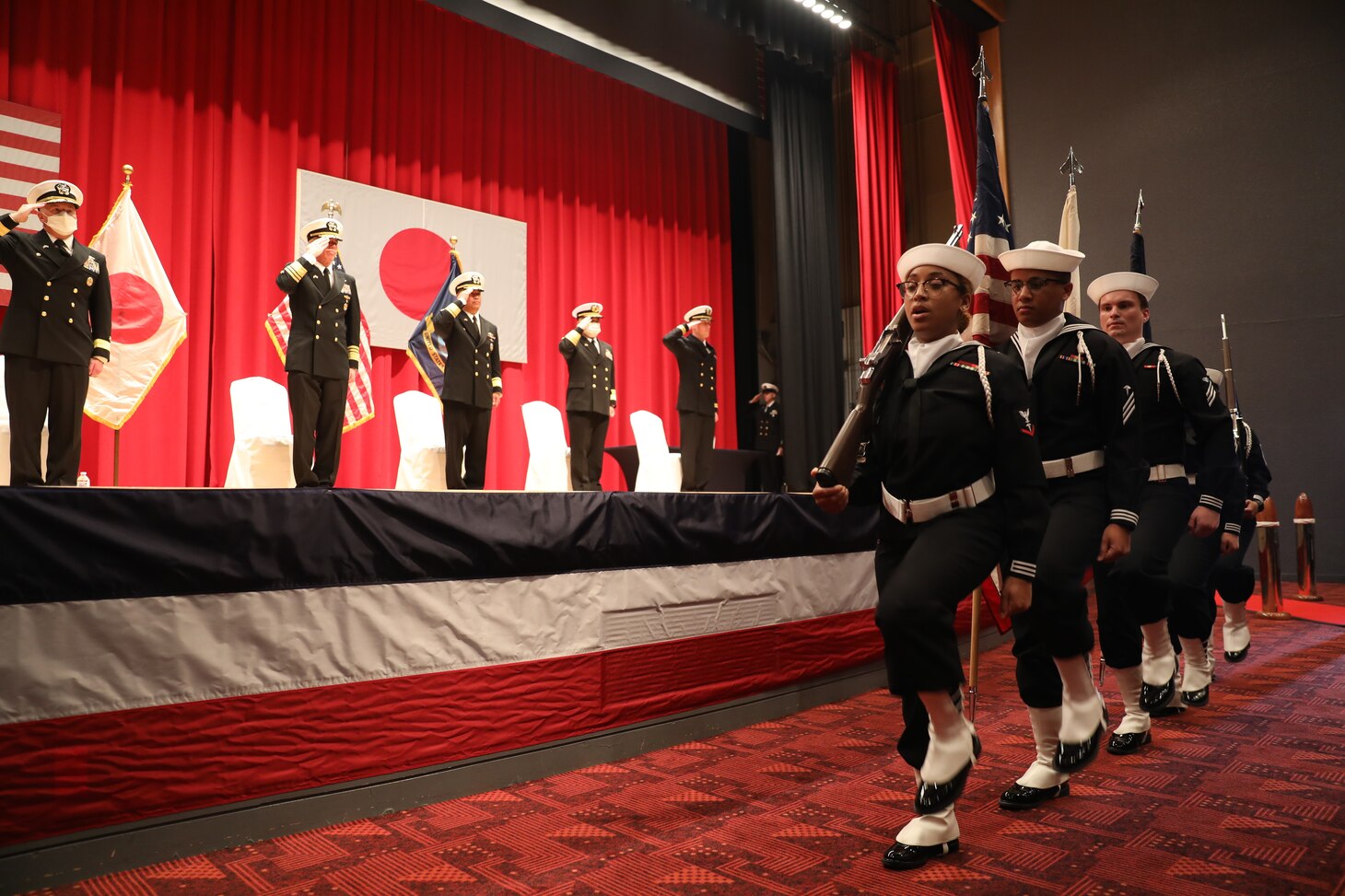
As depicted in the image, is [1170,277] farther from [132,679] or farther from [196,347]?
[132,679]

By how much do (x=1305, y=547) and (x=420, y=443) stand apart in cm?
584

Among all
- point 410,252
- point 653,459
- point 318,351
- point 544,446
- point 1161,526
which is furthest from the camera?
point 410,252

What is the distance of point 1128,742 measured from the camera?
9.19 feet

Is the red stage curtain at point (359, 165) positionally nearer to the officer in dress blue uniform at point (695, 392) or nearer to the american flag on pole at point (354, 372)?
the american flag on pole at point (354, 372)

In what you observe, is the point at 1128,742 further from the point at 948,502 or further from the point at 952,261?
the point at 952,261

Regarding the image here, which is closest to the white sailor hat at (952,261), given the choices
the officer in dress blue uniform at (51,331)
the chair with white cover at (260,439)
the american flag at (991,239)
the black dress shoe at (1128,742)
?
the american flag at (991,239)

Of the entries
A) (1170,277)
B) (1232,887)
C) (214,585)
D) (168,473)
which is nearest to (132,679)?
(214,585)

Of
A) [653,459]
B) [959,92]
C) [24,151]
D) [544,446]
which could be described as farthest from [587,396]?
[959,92]

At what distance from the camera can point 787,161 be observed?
25.1 feet

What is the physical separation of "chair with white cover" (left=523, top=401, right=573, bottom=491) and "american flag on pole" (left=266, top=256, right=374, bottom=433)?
1.43 meters

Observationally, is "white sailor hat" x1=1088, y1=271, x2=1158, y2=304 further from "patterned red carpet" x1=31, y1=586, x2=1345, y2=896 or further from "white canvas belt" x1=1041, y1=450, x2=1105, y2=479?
"patterned red carpet" x1=31, y1=586, x2=1345, y2=896

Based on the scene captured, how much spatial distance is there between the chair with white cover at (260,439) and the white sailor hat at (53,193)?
4.02ft

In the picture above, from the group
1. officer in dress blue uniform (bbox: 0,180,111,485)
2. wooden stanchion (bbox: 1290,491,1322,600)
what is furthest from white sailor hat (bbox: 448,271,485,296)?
wooden stanchion (bbox: 1290,491,1322,600)

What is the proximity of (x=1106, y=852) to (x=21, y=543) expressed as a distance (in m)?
2.44
